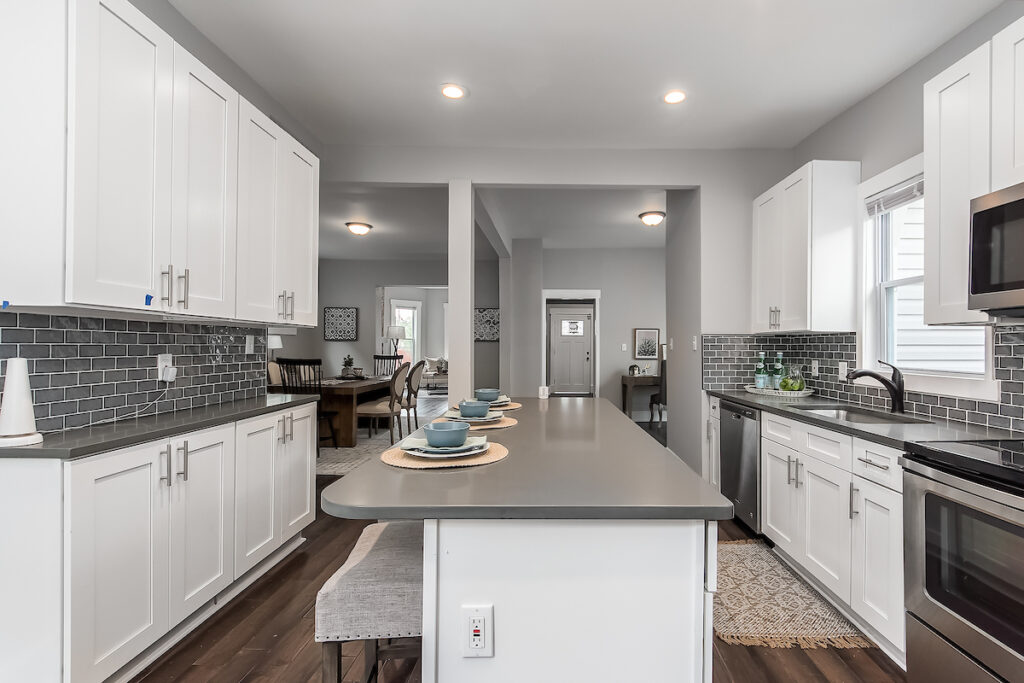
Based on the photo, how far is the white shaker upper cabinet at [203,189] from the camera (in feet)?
6.88

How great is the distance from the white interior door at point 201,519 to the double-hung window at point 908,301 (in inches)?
126

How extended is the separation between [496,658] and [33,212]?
179 cm

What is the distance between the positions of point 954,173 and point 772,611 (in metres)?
1.93

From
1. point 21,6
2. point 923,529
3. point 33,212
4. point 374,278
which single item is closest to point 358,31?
point 21,6

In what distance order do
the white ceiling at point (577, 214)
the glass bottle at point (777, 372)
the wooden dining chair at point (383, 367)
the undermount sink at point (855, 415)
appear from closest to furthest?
the undermount sink at point (855, 415) < the glass bottle at point (777, 372) < the white ceiling at point (577, 214) < the wooden dining chair at point (383, 367)

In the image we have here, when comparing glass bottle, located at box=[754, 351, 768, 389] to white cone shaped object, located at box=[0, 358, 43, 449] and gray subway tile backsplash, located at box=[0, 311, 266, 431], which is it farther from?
white cone shaped object, located at box=[0, 358, 43, 449]

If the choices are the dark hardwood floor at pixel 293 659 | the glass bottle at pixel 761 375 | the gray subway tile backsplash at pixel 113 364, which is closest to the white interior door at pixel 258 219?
the gray subway tile backsplash at pixel 113 364

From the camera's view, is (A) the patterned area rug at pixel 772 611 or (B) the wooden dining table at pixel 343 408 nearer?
(A) the patterned area rug at pixel 772 611

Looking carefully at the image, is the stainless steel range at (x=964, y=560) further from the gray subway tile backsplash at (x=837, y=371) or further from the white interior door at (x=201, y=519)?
the white interior door at (x=201, y=519)

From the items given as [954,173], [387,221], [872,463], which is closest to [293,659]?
[872,463]

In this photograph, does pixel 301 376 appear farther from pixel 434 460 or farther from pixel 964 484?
pixel 964 484

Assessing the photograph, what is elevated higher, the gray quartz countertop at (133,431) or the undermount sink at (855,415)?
the gray quartz countertop at (133,431)

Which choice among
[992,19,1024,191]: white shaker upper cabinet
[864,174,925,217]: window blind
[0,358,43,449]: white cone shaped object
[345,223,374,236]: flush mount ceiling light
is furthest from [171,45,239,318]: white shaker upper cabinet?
[345,223,374,236]: flush mount ceiling light

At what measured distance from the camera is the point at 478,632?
1.20 m
